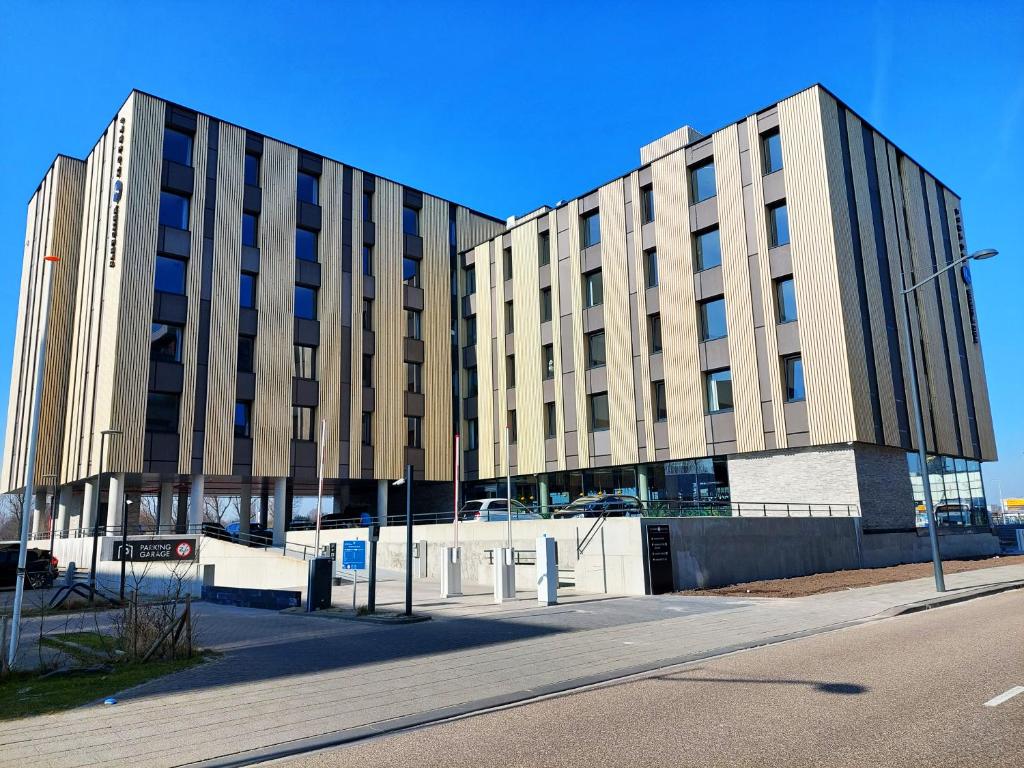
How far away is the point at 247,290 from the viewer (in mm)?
40188

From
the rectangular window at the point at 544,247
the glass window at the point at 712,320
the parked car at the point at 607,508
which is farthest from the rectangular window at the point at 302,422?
the glass window at the point at 712,320

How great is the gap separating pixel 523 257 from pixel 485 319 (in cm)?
481

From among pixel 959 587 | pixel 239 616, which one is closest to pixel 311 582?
pixel 239 616

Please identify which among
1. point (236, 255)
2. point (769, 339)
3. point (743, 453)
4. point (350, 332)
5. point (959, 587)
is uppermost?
point (236, 255)

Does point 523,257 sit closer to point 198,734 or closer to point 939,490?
point 939,490

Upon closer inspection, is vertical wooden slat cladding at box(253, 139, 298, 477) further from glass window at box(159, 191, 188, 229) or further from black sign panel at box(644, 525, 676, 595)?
black sign panel at box(644, 525, 676, 595)

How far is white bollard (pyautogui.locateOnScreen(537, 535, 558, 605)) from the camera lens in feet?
61.9

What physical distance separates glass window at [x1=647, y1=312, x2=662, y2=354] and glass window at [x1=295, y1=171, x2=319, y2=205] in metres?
21.1

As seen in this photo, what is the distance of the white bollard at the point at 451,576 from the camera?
71.2ft

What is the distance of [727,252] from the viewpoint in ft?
109

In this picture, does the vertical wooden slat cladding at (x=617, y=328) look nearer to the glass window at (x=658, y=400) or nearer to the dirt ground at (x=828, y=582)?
the glass window at (x=658, y=400)

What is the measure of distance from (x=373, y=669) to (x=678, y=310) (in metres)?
27.4

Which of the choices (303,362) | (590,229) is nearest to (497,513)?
(303,362)

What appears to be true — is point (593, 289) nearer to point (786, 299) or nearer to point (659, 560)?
point (786, 299)
